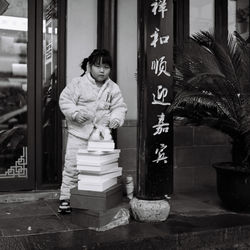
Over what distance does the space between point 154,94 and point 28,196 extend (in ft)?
8.92

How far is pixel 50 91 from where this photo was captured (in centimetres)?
596

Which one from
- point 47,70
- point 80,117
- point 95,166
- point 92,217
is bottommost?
point 92,217

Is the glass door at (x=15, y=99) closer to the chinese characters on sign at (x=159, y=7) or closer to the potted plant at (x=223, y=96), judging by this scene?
the chinese characters on sign at (x=159, y=7)

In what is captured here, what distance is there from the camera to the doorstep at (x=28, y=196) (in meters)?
5.62

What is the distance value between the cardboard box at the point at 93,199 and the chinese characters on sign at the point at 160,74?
0.72 meters

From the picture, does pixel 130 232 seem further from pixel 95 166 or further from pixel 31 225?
pixel 31 225

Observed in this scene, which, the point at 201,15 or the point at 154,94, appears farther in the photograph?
the point at 201,15

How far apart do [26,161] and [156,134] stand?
243cm

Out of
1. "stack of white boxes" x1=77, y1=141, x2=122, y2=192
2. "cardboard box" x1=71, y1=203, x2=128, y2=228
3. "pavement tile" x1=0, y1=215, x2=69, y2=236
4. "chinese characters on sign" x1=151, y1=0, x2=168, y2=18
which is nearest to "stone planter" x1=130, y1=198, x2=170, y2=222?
"cardboard box" x1=71, y1=203, x2=128, y2=228

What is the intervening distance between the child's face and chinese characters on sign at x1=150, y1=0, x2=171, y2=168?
0.75 meters

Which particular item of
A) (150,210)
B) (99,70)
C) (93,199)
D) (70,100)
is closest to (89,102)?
(70,100)

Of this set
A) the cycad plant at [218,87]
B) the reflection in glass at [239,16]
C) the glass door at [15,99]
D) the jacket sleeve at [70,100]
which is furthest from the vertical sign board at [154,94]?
the reflection in glass at [239,16]

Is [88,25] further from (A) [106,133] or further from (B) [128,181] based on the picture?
(B) [128,181]

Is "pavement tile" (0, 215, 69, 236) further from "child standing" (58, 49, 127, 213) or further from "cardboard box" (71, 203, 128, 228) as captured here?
"child standing" (58, 49, 127, 213)
